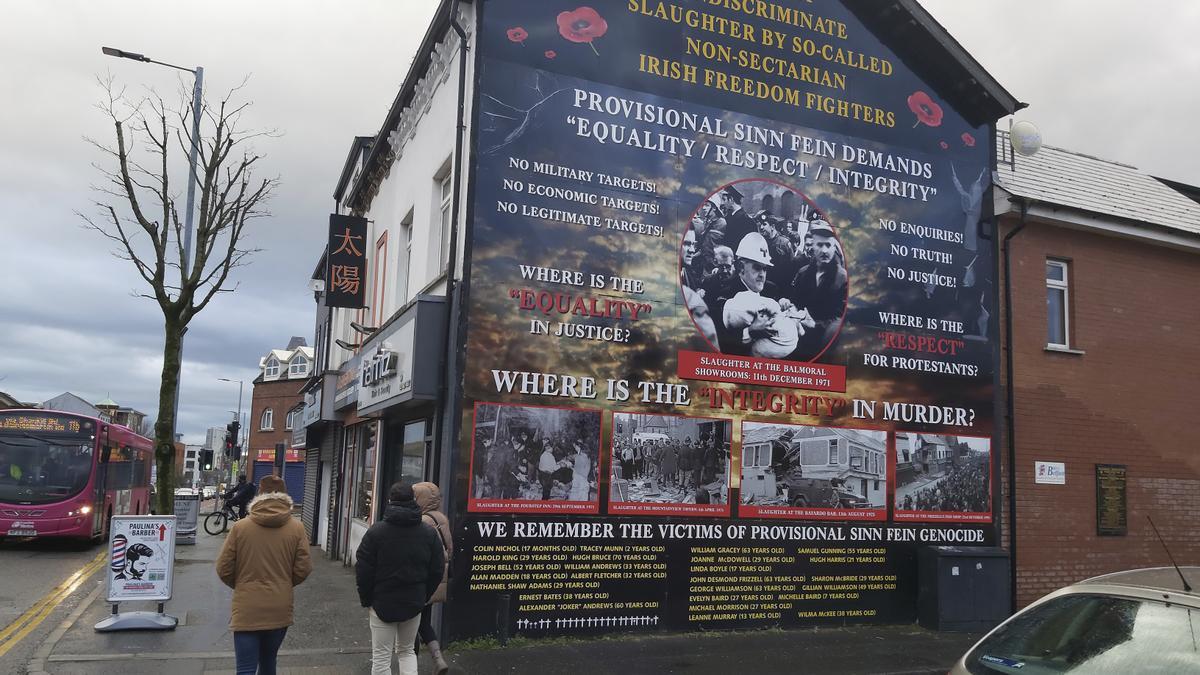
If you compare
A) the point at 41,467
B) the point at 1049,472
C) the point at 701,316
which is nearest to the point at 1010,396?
the point at 1049,472

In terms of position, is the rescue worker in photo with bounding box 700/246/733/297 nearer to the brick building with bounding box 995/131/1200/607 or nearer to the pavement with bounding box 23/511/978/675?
the pavement with bounding box 23/511/978/675

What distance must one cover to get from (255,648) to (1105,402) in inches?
480

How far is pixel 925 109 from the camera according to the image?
12812 mm

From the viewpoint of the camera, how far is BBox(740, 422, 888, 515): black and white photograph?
36.5ft

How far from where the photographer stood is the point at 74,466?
20.3m

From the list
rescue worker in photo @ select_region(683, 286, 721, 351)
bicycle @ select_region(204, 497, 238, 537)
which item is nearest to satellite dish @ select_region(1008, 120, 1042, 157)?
rescue worker in photo @ select_region(683, 286, 721, 351)

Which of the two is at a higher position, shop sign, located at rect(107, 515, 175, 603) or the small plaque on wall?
the small plaque on wall

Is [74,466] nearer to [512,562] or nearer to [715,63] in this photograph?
[512,562]

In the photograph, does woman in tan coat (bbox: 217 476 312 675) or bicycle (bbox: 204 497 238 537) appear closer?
woman in tan coat (bbox: 217 476 312 675)

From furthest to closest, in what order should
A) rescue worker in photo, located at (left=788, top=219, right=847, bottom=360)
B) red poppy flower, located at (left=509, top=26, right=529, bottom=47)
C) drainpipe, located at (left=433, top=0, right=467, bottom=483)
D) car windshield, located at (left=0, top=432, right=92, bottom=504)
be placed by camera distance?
car windshield, located at (left=0, top=432, right=92, bottom=504) < rescue worker in photo, located at (left=788, top=219, right=847, bottom=360) < red poppy flower, located at (left=509, top=26, right=529, bottom=47) < drainpipe, located at (left=433, top=0, right=467, bottom=483)

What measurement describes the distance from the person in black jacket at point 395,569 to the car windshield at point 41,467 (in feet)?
53.7

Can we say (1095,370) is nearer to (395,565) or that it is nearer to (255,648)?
(395,565)

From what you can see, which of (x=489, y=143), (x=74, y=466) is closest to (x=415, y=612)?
(x=489, y=143)

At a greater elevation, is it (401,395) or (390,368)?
(390,368)
